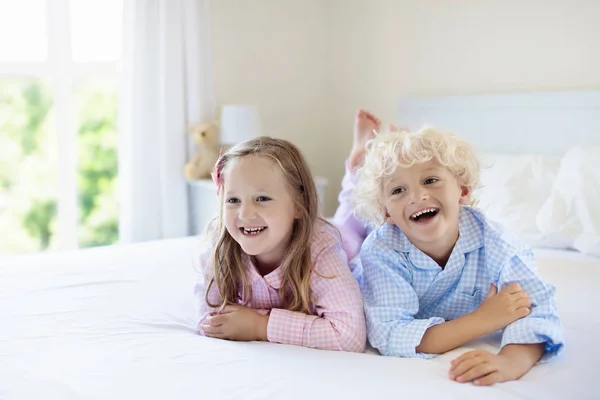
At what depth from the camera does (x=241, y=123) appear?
320cm

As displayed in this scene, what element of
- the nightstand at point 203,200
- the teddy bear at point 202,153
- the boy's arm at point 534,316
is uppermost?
the teddy bear at point 202,153

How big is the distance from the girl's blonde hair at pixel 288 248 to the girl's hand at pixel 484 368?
38 cm

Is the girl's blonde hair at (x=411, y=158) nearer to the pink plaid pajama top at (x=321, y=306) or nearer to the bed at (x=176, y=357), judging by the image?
the pink plaid pajama top at (x=321, y=306)

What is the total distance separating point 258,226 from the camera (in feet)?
4.69

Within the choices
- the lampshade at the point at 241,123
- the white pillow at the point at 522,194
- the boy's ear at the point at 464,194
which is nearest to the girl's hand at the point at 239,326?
the boy's ear at the point at 464,194

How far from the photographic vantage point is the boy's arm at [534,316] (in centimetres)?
122

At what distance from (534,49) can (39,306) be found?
6.92 ft

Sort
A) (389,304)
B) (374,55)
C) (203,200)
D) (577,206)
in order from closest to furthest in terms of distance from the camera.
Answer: (389,304)
(577,206)
(203,200)
(374,55)

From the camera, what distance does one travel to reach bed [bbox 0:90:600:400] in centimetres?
111

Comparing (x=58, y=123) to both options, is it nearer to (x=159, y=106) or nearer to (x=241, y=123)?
(x=159, y=106)

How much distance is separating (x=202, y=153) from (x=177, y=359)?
213 cm

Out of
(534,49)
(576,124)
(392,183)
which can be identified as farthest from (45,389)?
(534,49)

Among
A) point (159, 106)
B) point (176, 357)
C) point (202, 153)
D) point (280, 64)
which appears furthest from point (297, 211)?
point (280, 64)

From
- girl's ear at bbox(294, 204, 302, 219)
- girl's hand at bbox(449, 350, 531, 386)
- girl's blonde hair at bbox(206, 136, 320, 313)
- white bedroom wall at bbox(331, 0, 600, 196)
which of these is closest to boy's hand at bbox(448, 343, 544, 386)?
girl's hand at bbox(449, 350, 531, 386)
